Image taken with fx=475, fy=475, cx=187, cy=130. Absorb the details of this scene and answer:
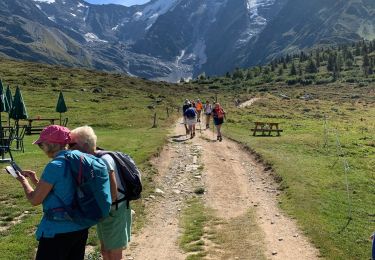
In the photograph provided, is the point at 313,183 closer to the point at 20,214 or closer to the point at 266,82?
the point at 20,214

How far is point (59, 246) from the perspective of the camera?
27.1ft

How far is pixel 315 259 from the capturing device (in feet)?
44.8

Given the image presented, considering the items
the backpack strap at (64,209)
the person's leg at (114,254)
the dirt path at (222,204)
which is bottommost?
the dirt path at (222,204)

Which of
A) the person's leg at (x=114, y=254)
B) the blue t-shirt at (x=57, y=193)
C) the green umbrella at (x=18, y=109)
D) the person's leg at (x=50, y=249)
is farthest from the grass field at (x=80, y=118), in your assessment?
the blue t-shirt at (x=57, y=193)

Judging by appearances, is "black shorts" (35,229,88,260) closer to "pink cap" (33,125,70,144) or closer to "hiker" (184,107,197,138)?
"pink cap" (33,125,70,144)

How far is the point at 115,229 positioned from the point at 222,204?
33.3 ft

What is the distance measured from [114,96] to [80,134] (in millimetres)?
81600

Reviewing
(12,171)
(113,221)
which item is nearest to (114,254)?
(113,221)

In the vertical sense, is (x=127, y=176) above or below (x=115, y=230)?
above

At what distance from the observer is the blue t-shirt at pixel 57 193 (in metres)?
8.10

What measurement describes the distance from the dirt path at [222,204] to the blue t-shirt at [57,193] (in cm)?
636

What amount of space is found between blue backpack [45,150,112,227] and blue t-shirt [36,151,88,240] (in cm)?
7

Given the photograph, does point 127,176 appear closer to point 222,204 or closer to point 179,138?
point 222,204

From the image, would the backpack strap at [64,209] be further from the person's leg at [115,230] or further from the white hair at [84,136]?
the person's leg at [115,230]
